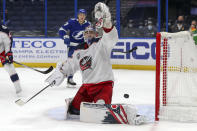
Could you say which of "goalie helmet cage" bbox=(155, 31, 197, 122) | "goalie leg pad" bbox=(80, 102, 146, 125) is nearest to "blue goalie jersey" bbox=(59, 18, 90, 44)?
"goalie helmet cage" bbox=(155, 31, 197, 122)

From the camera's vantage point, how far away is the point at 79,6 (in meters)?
9.98

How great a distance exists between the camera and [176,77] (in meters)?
4.15

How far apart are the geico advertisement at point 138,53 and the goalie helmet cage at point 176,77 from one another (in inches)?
171

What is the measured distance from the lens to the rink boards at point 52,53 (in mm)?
8664

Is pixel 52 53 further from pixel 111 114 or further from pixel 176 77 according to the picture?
pixel 111 114

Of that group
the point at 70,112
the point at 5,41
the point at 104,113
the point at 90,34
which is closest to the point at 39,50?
the point at 5,41

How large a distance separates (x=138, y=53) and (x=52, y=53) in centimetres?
190

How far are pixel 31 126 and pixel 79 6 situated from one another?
21.1 ft

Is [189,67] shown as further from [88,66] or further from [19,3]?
[19,3]

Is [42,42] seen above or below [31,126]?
above

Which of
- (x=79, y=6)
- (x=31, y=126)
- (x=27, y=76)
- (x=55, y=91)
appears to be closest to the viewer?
(x=31, y=126)

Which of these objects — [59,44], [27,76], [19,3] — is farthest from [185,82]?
[19,3]

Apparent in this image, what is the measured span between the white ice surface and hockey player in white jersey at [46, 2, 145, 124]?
0.10 meters

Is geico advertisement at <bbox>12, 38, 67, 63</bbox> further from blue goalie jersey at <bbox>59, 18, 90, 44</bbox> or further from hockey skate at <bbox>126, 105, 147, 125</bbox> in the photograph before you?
hockey skate at <bbox>126, 105, 147, 125</bbox>
